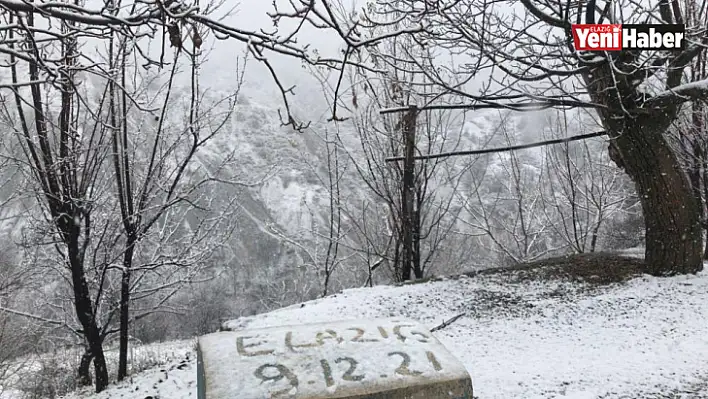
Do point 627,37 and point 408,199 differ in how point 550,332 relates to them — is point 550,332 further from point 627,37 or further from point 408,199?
point 408,199

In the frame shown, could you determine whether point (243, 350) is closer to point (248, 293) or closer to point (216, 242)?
point (216, 242)

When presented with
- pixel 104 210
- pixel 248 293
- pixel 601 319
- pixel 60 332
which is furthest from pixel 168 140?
pixel 248 293

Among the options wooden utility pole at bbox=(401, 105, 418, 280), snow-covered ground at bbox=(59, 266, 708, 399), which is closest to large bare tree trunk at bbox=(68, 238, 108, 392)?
snow-covered ground at bbox=(59, 266, 708, 399)

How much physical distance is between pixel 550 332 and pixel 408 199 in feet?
12.2

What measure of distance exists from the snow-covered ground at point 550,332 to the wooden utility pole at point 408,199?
1.71 m

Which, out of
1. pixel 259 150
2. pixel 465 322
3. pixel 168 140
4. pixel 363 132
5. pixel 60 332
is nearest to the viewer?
pixel 465 322

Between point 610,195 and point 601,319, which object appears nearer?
point 601,319

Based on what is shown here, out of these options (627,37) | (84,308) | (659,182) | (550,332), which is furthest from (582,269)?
(84,308)

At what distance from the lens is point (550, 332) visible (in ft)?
14.5

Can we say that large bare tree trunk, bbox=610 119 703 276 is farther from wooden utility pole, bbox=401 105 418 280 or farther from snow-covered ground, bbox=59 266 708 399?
wooden utility pole, bbox=401 105 418 280

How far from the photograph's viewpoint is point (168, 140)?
300 inches

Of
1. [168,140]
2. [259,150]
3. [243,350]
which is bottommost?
[243,350]

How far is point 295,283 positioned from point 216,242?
16.3 m

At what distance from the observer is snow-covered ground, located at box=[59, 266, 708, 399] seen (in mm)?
3400
